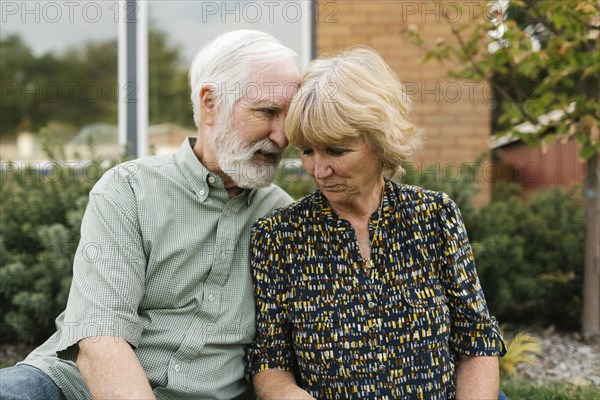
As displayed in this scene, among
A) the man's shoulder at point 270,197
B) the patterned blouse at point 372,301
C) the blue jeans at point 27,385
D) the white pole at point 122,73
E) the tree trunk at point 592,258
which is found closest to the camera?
the blue jeans at point 27,385

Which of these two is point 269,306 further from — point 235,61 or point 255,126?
point 235,61

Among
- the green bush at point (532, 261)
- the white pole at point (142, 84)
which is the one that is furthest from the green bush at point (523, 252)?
the white pole at point (142, 84)

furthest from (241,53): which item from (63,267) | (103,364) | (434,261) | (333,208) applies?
(63,267)

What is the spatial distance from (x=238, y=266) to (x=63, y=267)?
1.81 meters

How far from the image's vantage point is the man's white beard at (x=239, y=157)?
2277mm

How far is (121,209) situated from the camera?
2.18m

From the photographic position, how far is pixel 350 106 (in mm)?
2072

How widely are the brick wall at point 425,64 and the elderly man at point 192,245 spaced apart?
11.8ft

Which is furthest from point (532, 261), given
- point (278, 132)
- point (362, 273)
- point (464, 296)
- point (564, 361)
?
point (278, 132)

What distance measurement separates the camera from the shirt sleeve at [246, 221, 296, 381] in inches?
87.7

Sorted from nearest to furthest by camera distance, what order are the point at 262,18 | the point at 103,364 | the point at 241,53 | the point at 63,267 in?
the point at 103,364 < the point at 241,53 < the point at 63,267 < the point at 262,18

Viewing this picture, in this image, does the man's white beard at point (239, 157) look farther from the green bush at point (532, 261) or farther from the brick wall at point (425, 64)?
the brick wall at point (425, 64)

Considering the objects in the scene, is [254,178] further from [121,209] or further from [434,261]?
[434,261]

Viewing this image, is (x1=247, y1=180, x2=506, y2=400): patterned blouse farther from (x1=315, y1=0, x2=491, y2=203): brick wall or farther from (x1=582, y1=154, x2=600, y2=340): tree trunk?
(x1=315, y1=0, x2=491, y2=203): brick wall
